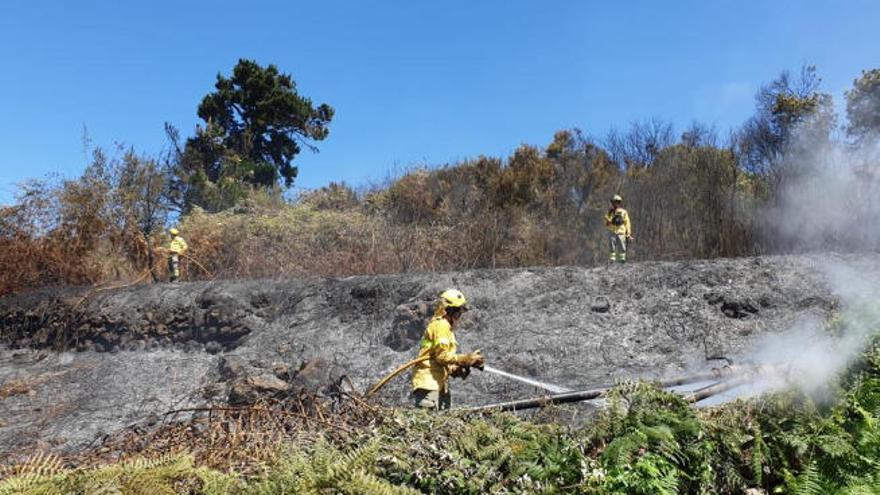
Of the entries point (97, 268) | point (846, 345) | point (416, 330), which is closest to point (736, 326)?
point (416, 330)

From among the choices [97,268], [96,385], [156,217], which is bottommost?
[96,385]

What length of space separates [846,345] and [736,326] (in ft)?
28.6

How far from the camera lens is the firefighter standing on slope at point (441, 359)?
22.3 ft

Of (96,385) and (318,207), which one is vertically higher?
(318,207)

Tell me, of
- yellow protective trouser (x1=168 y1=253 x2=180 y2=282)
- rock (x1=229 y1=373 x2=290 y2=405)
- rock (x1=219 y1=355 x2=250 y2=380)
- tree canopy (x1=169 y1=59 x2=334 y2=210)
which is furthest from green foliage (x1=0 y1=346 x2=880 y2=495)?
tree canopy (x1=169 y1=59 x2=334 y2=210)

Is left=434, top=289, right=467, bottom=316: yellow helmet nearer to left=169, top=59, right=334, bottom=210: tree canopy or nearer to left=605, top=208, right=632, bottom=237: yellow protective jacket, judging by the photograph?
left=605, top=208, right=632, bottom=237: yellow protective jacket

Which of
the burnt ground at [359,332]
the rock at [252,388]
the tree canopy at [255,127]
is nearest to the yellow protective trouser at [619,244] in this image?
the burnt ground at [359,332]

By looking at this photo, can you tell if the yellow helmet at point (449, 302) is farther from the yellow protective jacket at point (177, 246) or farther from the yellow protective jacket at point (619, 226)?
the yellow protective jacket at point (177, 246)

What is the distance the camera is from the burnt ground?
11.9m

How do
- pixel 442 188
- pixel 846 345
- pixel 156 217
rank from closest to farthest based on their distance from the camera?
1. pixel 846 345
2. pixel 156 217
3. pixel 442 188

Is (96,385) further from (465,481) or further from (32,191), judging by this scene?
(465,481)

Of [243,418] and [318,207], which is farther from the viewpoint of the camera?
[318,207]

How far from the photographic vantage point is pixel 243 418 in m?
4.37

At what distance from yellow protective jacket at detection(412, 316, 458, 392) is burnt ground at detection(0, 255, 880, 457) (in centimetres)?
327
